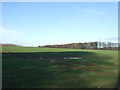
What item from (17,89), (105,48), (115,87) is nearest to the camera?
(17,89)

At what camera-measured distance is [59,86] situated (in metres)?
4.96

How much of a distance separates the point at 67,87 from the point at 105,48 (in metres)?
30.9

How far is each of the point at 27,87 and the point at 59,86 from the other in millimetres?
1357

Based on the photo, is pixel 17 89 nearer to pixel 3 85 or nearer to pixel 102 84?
pixel 3 85

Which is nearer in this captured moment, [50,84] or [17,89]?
[17,89]

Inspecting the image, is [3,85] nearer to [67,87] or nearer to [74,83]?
[67,87]

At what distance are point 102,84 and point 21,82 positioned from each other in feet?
12.3

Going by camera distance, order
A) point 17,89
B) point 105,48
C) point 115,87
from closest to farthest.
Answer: point 17,89, point 115,87, point 105,48

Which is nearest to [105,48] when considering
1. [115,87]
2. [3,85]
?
[115,87]

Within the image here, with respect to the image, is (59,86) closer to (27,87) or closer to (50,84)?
(50,84)

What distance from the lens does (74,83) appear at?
5289 millimetres

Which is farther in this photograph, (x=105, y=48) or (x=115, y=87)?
(x=105, y=48)

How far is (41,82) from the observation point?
5348 millimetres


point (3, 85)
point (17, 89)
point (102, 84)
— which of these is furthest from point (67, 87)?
point (3, 85)
